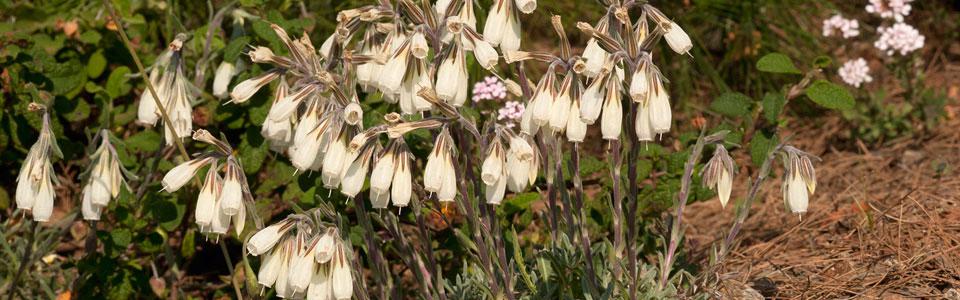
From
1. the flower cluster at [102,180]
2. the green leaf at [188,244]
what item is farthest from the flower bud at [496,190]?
the green leaf at [188,244]

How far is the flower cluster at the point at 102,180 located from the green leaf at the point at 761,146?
2.00 m

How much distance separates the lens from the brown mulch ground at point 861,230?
3.37m

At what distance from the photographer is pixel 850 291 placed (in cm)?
330

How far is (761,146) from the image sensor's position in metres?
3.61

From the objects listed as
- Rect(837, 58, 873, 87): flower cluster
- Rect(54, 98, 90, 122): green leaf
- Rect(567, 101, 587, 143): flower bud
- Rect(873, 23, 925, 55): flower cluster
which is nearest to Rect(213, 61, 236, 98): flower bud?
Rect(54, 98, 90, 122): green leaf

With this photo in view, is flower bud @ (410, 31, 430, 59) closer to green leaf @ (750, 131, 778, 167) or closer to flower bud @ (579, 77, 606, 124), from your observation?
flower bud @ (579, 77, 606, 124)

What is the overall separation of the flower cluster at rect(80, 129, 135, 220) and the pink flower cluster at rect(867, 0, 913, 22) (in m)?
3.42

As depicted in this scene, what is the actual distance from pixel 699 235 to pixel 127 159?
88.3 inches

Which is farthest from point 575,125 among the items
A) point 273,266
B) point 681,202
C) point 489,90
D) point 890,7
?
point 890,7

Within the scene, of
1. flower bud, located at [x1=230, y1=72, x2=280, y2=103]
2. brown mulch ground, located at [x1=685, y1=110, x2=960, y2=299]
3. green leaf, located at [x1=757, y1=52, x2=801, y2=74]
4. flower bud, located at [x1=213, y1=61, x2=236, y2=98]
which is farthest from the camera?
green leaf, located at [x1=757, y1=52, x2=801, y2=74]

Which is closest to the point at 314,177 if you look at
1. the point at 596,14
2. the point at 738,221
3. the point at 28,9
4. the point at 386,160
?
the point at 386,160

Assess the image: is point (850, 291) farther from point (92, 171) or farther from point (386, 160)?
point (92, 171)

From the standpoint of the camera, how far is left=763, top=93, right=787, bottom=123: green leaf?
368cm

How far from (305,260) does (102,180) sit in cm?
107
